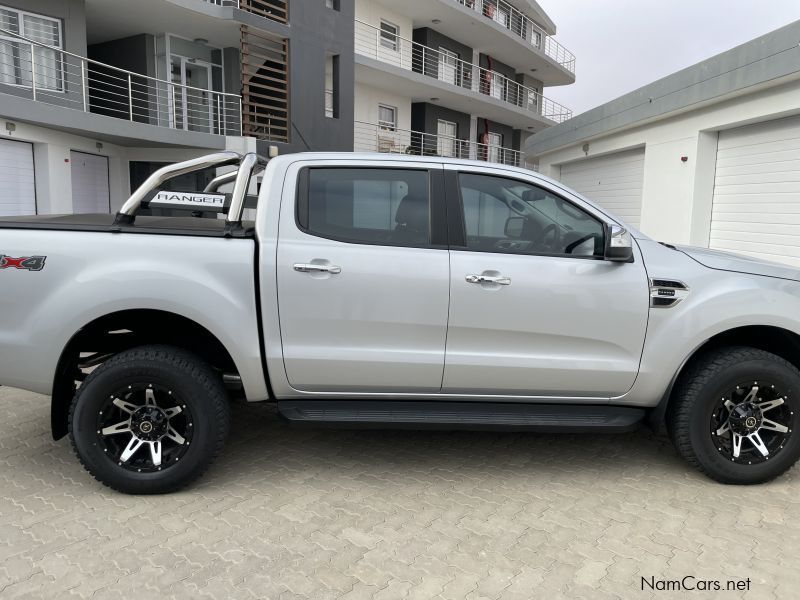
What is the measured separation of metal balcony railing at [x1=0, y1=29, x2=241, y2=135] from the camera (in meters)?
12.8

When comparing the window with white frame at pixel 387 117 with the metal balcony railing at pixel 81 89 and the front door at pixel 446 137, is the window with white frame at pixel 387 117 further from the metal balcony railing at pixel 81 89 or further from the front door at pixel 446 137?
the metal balcony railing at pixel 81 89

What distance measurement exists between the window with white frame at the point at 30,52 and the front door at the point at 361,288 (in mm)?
12073

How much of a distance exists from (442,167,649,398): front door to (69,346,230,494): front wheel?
1442 millimetres

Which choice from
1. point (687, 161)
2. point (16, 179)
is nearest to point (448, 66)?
point (687, 161)

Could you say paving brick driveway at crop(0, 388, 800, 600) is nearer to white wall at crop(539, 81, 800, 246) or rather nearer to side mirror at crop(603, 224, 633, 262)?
side mirror at crop(603, 224, 633, 262)

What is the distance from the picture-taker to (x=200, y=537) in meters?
3.02

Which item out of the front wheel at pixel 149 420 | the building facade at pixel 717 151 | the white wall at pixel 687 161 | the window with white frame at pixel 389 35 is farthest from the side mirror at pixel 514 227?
the window with white frame at pixel 389 35

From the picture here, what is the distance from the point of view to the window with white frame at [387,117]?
2302 cm

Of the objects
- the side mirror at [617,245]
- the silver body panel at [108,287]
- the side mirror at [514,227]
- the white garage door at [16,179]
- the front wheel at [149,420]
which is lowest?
the front wheel at [149,420]

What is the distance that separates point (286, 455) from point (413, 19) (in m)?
23.3

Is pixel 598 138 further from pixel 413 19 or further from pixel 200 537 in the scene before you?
pixel 200 537

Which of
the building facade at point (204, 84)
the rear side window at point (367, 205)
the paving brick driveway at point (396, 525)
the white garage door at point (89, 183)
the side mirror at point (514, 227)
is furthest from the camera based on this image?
the white garage door at point (89, 183)

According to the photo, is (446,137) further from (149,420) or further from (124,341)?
(149,420)

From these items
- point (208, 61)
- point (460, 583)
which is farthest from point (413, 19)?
point (460, 583)
